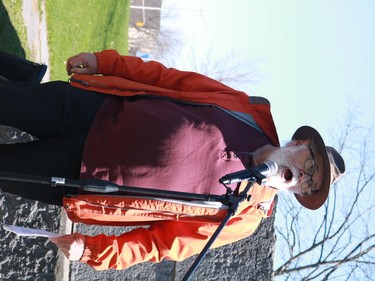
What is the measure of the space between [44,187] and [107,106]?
66cm

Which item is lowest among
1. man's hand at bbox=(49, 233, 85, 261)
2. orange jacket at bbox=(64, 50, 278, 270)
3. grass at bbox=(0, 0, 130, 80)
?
man's hand at bbox=(49, 233, 85, 261)

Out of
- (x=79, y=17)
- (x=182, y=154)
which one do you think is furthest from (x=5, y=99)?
(x=79, y=17)

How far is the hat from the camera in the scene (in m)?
3.01

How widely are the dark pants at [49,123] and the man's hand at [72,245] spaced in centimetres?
28

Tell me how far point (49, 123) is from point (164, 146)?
731mm

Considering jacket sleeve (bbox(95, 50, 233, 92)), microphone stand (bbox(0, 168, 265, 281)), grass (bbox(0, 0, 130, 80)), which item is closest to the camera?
microphone stand (bbox(0, 168, 265, 281))

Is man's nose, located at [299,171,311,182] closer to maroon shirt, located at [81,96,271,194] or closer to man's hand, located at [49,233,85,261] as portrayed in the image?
maroon shirt, located at [81,96,271,194]

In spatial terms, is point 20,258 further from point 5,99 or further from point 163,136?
point 163,136

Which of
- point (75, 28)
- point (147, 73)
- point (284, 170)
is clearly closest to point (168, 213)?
point (284, 170)

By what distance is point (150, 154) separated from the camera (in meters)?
2.82

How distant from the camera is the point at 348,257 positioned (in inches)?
441

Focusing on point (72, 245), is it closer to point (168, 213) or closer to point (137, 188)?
point (168, 213)

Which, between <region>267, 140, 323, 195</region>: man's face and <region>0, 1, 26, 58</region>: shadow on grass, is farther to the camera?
<region>0, 1, 26, 58</region>: shadow on grass

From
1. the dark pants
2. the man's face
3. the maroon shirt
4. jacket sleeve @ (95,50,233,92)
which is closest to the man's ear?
the man's face
